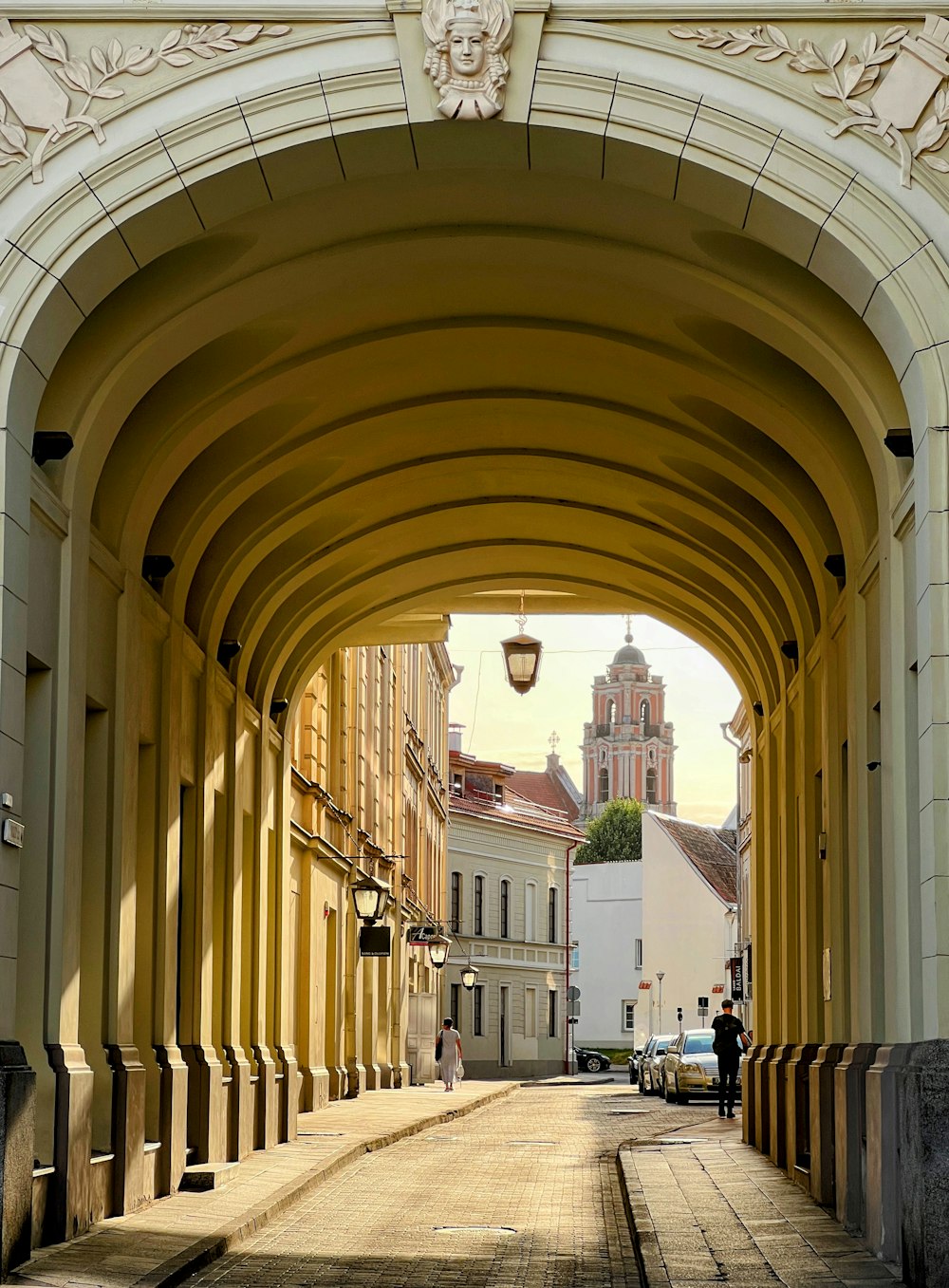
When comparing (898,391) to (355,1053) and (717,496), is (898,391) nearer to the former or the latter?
(717,496)

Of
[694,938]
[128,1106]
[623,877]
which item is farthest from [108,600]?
[623,877]

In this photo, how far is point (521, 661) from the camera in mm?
19703

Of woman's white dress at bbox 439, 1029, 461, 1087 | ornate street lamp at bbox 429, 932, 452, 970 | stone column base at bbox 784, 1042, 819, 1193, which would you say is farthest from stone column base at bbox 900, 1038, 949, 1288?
woman's white dress at bbox 439, 1029, 461, 1087

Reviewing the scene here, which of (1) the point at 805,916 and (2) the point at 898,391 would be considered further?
(1) the point at 805,916

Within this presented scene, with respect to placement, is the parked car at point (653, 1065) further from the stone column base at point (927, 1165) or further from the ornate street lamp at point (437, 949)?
the stone column base at point (927, 1165)

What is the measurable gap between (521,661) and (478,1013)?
3862cm

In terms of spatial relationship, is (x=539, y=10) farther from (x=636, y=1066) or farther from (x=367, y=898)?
(x=636, y=1066)

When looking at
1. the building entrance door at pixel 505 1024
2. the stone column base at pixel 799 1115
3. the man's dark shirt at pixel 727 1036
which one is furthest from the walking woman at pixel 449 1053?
the building entrance door at pixel 505 1024

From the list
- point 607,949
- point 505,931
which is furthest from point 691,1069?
point 607,949

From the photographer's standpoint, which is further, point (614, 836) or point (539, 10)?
point (614, 836)

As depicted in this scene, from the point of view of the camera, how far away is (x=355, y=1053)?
102 feet

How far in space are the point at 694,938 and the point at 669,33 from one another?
70119 mm

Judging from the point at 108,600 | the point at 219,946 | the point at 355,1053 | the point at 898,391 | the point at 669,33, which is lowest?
the point at 355,1053

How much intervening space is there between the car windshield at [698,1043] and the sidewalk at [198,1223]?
1329 cm
